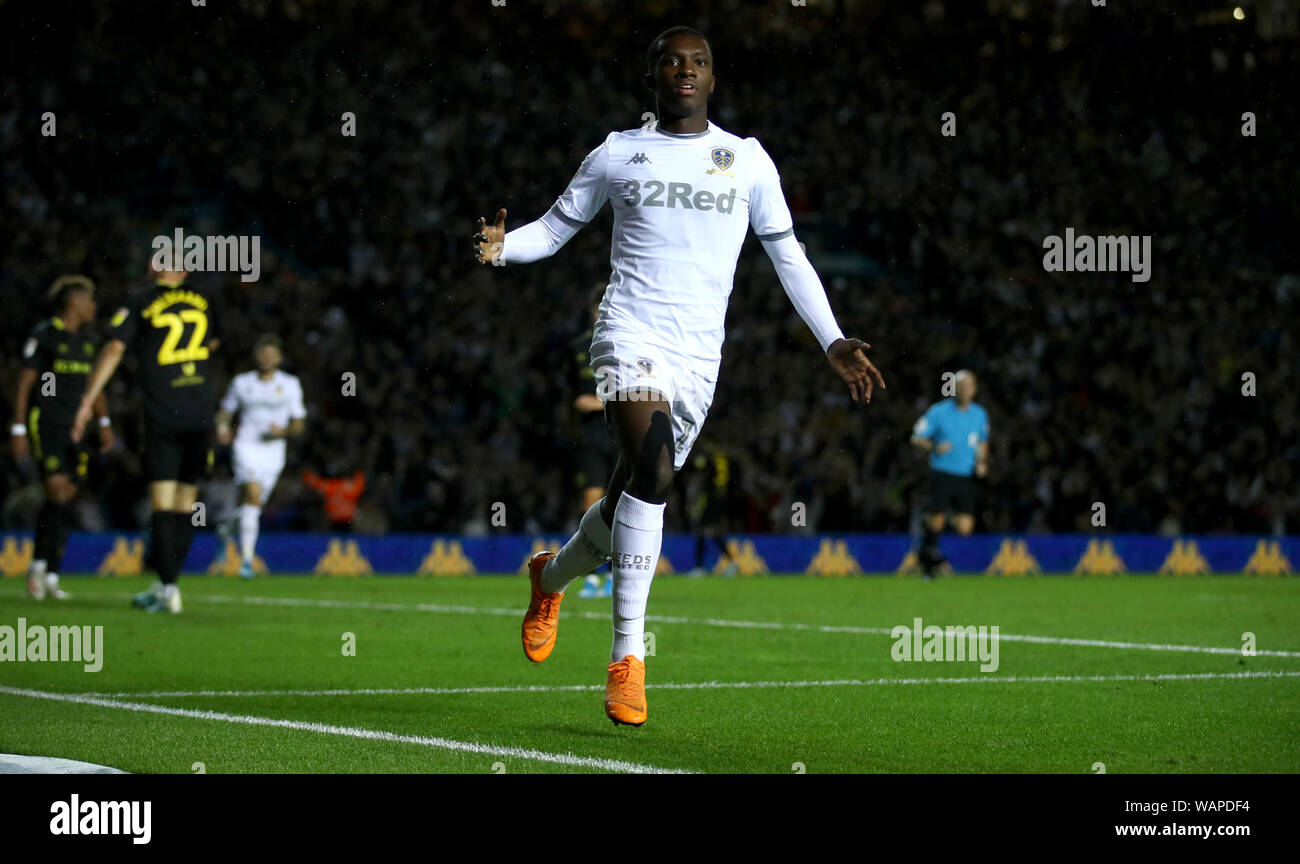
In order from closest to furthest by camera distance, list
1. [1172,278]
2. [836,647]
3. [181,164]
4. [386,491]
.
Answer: [836,647], [386,491], [181,164], [1172,278]

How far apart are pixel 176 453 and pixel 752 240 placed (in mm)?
16153

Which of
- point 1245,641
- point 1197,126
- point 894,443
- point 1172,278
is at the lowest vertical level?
point 1245,641

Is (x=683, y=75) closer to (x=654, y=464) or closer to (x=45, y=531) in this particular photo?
(x=654, y=464)

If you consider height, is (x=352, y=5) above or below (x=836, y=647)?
above

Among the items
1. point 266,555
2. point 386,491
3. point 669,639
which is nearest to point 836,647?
point 669,639

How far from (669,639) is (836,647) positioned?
100 centimetres

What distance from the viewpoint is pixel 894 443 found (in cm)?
2225

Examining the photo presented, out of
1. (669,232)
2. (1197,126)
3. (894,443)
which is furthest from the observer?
(1197,126)

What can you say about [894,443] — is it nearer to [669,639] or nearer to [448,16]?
[448,16]

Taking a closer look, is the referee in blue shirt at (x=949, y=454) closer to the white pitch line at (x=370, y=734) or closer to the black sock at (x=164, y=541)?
the black sock at (x=164, y=541)

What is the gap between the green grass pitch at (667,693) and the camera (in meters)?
5.10

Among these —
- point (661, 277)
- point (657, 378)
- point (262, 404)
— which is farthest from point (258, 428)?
point (657, 378)

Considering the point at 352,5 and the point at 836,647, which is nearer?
the point at 836,647

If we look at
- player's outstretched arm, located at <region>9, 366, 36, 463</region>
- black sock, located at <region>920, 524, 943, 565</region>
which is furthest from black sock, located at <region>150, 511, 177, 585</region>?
black sock, located at <region>920, 524, 943, 565</region>
